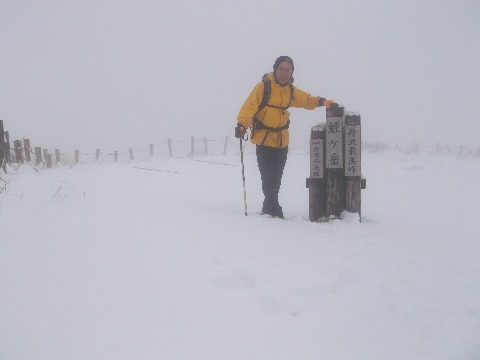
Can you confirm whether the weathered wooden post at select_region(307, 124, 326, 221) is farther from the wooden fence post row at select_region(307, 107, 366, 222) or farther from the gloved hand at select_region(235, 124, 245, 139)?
the gloved hand at select_region(235, 124, 245, 139)

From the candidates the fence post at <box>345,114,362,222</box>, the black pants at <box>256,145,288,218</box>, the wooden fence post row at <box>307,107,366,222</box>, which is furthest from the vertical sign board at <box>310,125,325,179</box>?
the black pants at <box>256,145,288,218</box>

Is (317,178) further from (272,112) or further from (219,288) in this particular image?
(219,288)

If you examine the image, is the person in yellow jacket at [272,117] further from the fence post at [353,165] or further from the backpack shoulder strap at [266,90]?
the fence post at [353,165]

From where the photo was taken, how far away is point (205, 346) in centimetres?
165

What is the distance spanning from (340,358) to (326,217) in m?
2.44

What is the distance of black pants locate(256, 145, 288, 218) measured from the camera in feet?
14.0

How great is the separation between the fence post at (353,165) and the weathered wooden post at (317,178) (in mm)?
286

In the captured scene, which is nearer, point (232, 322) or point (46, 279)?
point (232, 322)

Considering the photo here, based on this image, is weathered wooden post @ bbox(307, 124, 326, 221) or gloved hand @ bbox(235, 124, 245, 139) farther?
weathered wooden post @ bbox(307, 124, 326, 221)

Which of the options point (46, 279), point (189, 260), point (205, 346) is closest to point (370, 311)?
point (205, 346)

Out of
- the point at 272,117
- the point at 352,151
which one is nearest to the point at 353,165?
the point at 352,151

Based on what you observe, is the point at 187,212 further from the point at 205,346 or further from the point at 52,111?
the point at 52,111

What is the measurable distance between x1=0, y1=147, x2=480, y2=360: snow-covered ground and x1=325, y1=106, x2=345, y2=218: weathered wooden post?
0.41 meters

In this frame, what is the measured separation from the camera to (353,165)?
3.98 meters
